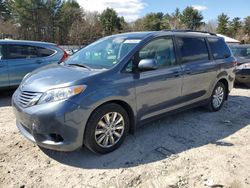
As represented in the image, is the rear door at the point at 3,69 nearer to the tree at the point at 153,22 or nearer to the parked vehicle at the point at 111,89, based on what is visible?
the parked vehicle at the point at 111,89

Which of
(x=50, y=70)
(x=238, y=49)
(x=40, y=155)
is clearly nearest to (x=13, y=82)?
(x=50, y=70)

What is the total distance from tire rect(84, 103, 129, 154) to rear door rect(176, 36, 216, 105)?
5.01 feet

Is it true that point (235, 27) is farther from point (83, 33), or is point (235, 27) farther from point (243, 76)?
point (243, 76)

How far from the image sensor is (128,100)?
3.77m

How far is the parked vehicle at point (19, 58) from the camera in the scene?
6730 mm

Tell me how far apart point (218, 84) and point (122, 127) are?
9.65 feet

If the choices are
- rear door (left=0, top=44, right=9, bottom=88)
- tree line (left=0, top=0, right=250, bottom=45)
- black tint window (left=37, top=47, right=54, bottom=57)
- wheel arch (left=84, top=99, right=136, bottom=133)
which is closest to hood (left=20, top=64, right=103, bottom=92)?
wheel arch (left=84, top=99, right=136, bottom=133)

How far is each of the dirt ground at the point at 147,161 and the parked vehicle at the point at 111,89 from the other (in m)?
0.29

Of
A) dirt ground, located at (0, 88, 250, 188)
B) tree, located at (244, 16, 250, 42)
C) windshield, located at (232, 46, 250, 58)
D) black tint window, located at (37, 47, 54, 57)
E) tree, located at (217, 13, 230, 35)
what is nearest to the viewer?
dirt ground, located at (0, 88, 250, 188)

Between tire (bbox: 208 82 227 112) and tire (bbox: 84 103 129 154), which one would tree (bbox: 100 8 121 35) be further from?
tire (bbox: 84 103 129 154)

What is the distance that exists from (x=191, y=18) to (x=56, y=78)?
191ft

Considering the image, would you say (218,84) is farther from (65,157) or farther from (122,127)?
(65,157)

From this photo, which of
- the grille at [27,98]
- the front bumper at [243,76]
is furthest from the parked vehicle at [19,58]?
the front bumper at [243,76]

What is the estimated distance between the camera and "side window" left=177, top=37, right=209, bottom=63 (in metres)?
4.75
